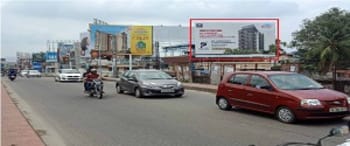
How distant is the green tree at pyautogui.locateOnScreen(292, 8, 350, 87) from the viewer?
2638 centimetres

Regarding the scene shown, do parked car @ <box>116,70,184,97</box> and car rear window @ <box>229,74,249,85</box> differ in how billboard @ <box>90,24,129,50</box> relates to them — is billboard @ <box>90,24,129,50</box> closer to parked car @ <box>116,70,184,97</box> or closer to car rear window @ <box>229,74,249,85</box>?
parked car @ <box>116,70,184,97</box>

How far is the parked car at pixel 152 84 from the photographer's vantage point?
713 inches

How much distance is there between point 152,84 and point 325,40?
14402 millimetres

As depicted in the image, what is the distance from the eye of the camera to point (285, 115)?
10555 millimetres

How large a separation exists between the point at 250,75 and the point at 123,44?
4945 cm

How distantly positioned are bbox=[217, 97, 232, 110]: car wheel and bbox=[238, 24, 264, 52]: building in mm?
24149

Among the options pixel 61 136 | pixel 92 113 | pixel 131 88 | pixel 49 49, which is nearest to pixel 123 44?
pixel 131 88

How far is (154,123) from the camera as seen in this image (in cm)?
1058

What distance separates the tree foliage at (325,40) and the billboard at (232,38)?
3696 mm

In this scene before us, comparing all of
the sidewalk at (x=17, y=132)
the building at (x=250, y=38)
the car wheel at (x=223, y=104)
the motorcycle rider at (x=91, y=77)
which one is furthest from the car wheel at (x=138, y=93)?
the building at (x=250, y=38)

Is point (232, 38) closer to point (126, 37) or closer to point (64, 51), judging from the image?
point (126, 37)

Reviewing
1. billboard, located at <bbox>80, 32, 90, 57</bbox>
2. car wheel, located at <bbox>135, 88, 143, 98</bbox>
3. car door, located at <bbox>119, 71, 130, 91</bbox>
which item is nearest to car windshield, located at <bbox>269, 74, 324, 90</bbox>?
car wheel, located at <bbox>135, 88, 143, 98</bbox>

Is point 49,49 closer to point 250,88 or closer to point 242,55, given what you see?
point 242,55

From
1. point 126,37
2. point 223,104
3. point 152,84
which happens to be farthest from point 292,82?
point 126,37
